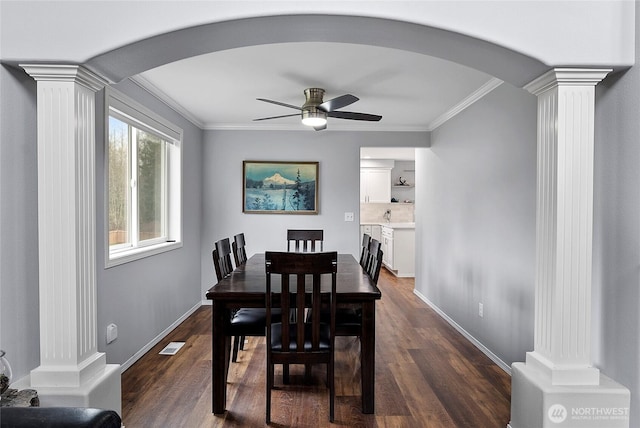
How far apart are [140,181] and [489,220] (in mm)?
3150

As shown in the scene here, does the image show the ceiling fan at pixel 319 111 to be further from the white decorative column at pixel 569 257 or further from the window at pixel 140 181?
the white decorative column at pixel 569 257

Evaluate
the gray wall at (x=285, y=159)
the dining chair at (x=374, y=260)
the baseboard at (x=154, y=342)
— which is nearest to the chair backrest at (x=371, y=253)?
the dining chair at (x=374, y=260)

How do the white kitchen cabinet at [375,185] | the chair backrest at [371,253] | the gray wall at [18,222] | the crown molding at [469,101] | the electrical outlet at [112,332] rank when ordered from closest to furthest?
the gray wall at [18,222] → the electrical outlet at [112,332] → the chair backrest at [371,253] → the crown molding at [469,101] → the white kitchen cabinet at [375,185]

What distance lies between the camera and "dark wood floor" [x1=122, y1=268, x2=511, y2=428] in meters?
2.25

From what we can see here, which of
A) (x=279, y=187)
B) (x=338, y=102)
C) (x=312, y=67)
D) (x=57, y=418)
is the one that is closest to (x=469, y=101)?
(x=338, y=102)

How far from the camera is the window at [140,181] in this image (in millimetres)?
2965

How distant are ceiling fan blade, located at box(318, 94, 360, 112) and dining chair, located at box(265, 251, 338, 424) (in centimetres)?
128

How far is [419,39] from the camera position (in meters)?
1.75

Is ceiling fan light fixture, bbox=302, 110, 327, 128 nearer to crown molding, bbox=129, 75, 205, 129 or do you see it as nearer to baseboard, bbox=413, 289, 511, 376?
crown molding, bbox=129, 75, 205, 129

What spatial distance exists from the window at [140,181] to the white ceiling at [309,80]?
0.36 meters

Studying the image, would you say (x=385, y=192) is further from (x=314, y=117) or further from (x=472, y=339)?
(x=314, y=117)

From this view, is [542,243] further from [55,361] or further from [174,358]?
[174,358]

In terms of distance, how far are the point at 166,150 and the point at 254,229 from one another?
147 centimetres

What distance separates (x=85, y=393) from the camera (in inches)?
64.9
